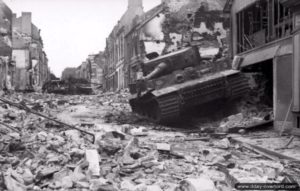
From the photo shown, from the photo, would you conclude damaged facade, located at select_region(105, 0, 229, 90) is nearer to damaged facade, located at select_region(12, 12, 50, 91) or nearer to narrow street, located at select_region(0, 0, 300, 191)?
narrow street, located at select_region(0, 0, 300, 191)

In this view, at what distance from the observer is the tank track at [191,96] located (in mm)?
13820

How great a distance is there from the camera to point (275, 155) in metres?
8.27

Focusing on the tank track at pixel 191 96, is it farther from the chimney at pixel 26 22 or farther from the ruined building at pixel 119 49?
the chimney at pixel 26 22

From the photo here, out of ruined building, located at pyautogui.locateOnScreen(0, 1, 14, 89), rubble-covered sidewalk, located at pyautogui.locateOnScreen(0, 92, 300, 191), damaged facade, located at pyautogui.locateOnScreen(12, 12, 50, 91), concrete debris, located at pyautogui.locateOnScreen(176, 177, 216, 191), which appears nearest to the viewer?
concrete debris, located at pyautogui.locateOnScreen(176, 177, 216, 191)

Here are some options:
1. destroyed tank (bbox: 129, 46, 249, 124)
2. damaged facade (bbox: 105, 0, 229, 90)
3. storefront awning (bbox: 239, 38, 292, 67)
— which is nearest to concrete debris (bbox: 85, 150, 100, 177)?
destroyed tank (bbox: 129, 46, 249, 124)

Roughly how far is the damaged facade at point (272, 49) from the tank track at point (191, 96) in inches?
56.3

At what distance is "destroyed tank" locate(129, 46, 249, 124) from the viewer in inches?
548

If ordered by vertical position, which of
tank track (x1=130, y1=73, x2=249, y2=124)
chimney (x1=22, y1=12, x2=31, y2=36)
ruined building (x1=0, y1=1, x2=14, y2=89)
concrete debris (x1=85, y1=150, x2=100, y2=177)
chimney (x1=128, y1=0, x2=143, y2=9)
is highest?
chimney (x1=22, y1=12, x2=31, y2=36)

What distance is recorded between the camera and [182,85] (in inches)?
561

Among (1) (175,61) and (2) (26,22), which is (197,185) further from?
(2) (26,22)

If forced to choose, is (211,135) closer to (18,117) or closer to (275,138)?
(275,138)

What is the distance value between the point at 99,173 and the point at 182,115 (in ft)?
29.8

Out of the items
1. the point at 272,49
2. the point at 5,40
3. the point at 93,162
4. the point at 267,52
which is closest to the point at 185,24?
the point at 5,40

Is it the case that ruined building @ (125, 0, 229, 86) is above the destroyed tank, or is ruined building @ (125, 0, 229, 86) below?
above
